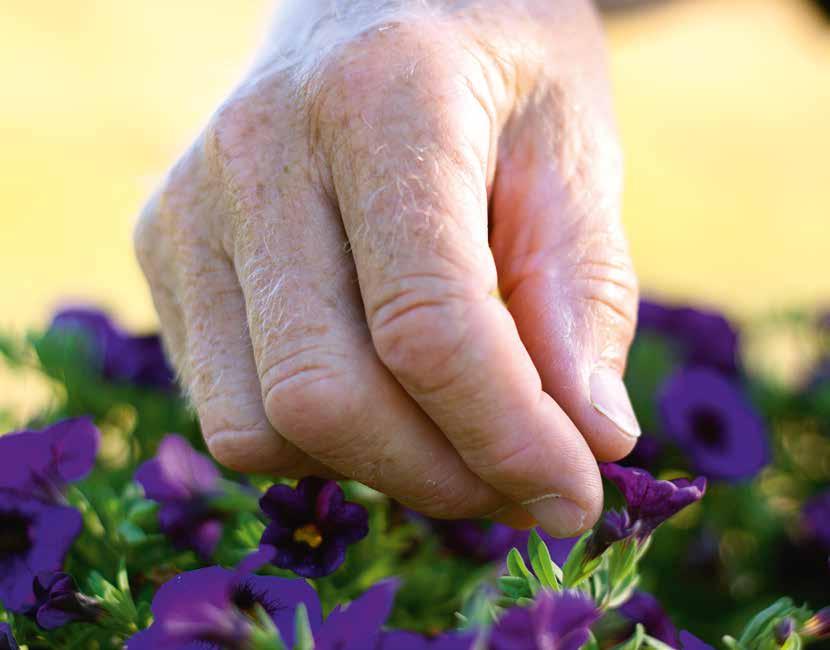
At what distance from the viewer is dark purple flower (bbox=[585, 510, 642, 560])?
0.56 m

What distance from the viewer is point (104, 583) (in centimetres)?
58

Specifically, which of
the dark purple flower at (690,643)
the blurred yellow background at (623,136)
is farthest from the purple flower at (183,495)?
the blurred yellow background at (623,136)

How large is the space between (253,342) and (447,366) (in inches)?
5.8

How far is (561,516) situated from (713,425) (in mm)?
443

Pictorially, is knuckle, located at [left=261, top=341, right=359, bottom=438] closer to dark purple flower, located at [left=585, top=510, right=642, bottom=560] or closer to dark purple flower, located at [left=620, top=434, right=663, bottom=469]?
dark purple flower, located at [left=585, top=510, right=642, bottom=560]

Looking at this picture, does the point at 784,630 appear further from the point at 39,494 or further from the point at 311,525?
the point at 39,494

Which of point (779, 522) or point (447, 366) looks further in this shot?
point (779, 522)

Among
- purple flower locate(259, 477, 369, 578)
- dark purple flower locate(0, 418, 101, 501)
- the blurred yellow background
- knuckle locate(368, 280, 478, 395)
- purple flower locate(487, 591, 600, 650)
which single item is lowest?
the blurred yellow background

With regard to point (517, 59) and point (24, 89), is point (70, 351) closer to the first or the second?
point (517, 59)

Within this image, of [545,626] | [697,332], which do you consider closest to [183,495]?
[545,626]

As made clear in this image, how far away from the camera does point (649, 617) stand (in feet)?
1.98

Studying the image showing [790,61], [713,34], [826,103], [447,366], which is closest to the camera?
[447,366]

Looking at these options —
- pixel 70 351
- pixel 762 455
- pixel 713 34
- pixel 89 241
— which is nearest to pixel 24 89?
pixel 89 241

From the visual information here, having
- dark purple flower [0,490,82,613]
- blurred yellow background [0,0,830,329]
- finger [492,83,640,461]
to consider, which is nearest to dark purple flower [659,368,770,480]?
finger [492,83,640,461]
